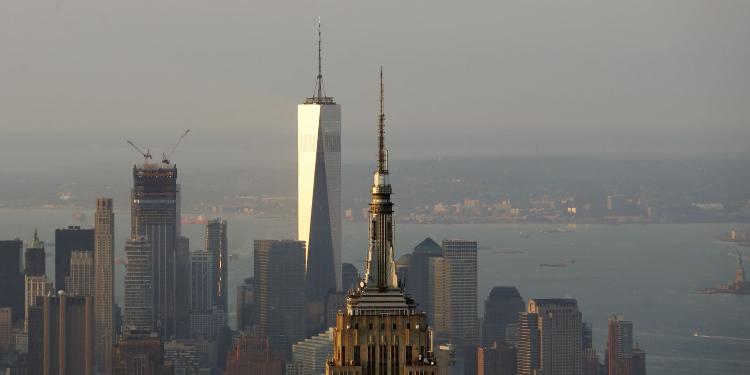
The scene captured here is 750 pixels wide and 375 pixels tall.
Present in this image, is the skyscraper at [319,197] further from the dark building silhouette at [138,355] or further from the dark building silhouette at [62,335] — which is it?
the dark building silhouette at [62,335]

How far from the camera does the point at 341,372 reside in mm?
21172

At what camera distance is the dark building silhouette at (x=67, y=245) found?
52.0 meters

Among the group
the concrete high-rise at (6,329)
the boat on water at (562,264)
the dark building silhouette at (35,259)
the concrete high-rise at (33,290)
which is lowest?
the concrete high-rise at (6,329)

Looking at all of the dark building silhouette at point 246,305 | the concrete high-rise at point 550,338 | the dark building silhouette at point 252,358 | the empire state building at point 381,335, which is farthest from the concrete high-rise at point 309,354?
the empire state building at point 381,335

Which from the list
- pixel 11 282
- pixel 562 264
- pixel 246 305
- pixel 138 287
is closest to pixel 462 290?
pixel 246 305

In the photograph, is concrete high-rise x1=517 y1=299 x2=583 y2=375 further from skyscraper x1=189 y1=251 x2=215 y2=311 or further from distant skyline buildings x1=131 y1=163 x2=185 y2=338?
distant skyline buildings x1=131 y1=163 x2=185 y2=338

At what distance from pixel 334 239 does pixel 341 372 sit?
84.2 feet

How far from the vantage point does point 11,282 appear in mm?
57938

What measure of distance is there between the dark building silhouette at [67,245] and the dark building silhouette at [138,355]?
221 centimetres

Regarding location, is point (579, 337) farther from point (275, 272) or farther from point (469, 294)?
point (275, 272)

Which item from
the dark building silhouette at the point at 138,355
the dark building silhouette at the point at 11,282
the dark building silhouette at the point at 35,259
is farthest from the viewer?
the dark building silhouette at the point at 11,282

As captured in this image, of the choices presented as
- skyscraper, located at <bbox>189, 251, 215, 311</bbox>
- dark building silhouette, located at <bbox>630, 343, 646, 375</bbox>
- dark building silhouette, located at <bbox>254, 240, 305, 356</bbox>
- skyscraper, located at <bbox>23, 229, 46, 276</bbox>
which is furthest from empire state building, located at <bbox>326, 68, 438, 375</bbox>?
skyscraper, located at <bbox>189, 251, 215, 311</bbox>

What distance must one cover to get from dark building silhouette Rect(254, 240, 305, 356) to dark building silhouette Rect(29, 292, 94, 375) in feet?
14.4

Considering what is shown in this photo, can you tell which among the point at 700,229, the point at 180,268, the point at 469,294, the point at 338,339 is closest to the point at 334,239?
the point at 469,294
